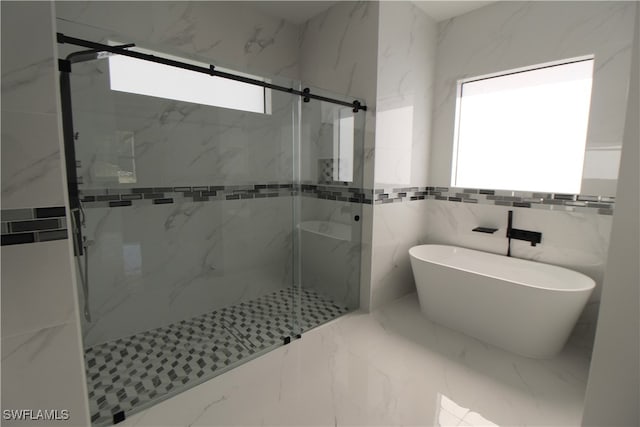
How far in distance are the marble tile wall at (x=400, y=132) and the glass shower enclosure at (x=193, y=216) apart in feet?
0.77

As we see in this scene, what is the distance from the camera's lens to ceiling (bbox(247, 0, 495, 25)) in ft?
9.16

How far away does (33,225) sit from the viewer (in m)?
1.12

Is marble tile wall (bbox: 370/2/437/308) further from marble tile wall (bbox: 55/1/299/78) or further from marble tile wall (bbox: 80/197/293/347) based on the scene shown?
marble tile wall (bbox: 55/1/299/78)

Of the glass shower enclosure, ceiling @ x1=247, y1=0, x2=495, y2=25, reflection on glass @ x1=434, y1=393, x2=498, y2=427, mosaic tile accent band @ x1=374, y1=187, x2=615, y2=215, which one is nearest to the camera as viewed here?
reflection on glass @ x1=434, y1=393, x2=498, y2=427

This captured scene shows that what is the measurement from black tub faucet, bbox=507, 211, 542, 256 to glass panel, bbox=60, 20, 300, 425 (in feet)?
6.76

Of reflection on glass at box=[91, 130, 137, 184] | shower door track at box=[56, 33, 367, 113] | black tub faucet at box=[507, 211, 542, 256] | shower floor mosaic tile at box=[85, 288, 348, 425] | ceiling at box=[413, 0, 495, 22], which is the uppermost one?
ceiling at box=[413, 0, 495, 22]

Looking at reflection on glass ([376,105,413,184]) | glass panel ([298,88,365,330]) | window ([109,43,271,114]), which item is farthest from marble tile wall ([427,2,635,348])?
window ([109,43,271,114])

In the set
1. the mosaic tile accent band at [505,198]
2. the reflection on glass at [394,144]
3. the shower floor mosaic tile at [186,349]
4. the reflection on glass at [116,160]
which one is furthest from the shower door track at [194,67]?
the shower floor mosaic tile at [186,349]

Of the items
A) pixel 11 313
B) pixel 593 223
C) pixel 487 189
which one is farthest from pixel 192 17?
pixel 593 223

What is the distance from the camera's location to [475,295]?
7.93 ft

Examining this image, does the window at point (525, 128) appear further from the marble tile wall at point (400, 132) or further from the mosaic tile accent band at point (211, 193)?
the mosaic tile accent band at point (211, 193)

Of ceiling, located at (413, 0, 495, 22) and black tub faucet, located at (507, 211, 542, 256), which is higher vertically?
ceiling, located at (413, 0, 495, 22)

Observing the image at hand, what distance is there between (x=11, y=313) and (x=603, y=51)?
3829mm

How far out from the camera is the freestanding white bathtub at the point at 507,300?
6.93 feet
